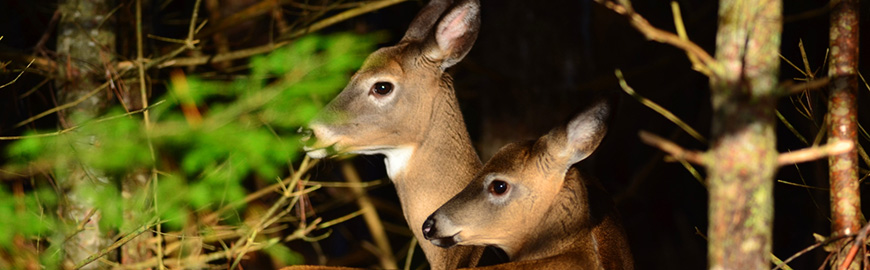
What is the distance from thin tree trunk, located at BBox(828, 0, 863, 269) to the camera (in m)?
2.98

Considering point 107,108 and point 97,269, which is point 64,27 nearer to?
point 107,108

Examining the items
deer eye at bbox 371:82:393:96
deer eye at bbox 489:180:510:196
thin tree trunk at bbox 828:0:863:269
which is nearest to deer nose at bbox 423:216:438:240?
deer eye at bbox 489:180:510:196

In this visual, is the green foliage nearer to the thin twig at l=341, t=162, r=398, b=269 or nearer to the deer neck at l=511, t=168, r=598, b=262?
the deer neck at l=511, t=168, r=598, b=262

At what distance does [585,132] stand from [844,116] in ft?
3.59

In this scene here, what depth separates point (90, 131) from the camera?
354cm

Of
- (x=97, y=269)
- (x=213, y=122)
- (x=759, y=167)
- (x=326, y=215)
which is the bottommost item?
(x=326, y=215)

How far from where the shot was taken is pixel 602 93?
12.4 feet

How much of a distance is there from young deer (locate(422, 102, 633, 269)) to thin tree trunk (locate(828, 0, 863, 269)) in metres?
0.96

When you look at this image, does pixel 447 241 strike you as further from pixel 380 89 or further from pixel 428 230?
pixel 380 89

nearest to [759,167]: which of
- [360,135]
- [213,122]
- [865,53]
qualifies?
[213,122]

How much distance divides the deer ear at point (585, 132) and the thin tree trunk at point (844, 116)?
3.13 ft

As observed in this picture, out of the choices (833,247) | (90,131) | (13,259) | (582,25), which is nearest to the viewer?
(833,247)

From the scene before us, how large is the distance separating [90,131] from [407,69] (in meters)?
1.58

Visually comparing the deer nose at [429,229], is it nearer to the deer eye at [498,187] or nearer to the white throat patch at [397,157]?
the deer eye at [498,187]
